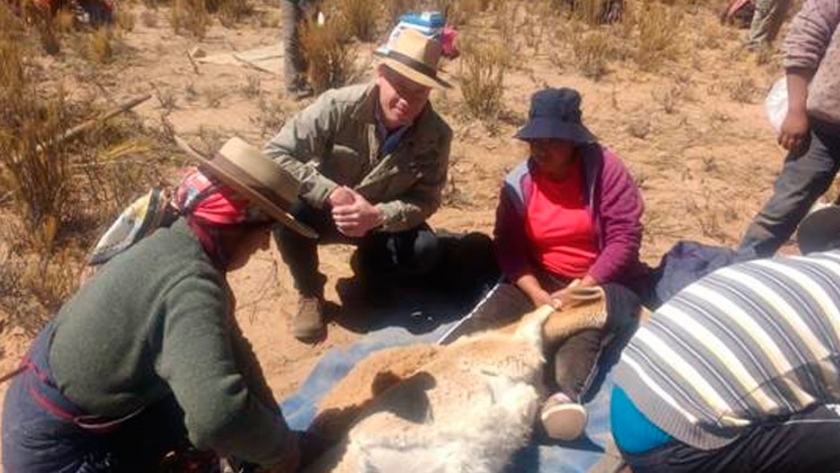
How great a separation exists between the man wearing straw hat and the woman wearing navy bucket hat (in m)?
0.37

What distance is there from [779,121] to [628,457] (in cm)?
197

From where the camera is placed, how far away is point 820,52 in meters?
3.45

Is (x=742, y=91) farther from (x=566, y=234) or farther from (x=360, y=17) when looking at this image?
(x=566, y=234)

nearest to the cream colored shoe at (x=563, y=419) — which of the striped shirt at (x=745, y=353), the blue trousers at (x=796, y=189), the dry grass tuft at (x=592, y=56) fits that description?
the striped shirt at (x=745, y=353)

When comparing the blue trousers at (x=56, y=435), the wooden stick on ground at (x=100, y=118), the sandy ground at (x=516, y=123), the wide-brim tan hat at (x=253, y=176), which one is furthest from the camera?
the wooden stick on ground at (x=100, y=118)

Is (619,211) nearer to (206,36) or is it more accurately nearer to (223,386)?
(223,386)

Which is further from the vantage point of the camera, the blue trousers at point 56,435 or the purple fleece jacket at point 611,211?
the purple fleece jacket at point 611,211

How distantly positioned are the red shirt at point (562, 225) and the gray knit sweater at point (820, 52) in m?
1.01

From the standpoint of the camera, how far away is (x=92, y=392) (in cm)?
213

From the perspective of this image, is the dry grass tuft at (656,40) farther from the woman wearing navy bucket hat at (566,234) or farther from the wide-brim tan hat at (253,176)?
the wide-brim tan hat at (253,176)

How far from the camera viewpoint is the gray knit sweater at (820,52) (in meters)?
3.33

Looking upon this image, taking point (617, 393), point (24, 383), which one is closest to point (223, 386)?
point (24, 383)

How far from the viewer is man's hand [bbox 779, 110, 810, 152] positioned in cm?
350

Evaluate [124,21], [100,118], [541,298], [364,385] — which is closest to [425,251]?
[541,298]
